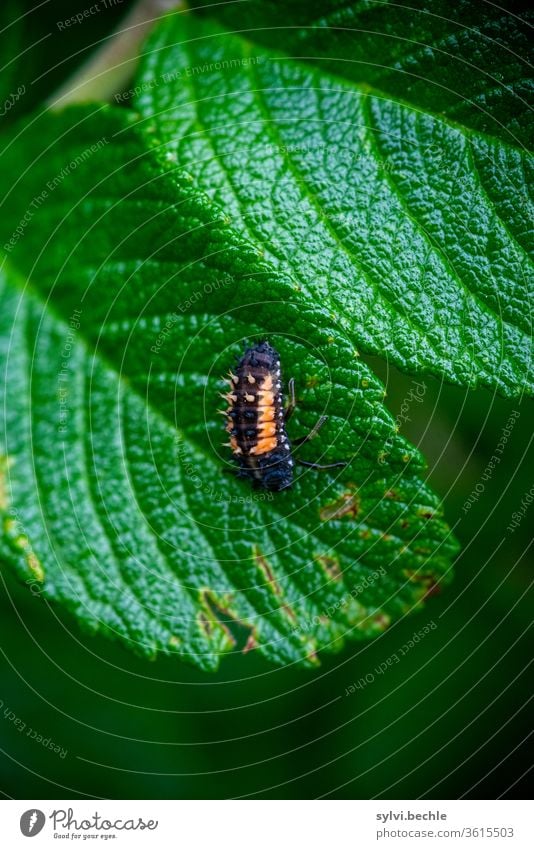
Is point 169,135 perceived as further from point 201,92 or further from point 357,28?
point 357,28
